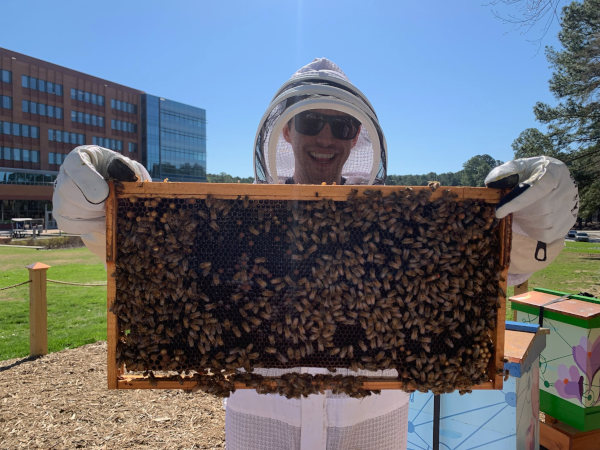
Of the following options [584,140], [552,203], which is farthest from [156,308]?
[584,140]

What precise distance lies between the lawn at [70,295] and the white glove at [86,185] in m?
7.10

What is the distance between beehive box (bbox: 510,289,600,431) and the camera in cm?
399

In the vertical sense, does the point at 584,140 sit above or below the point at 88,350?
above

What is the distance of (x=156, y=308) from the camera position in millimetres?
1990

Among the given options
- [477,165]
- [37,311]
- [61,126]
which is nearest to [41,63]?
[61,126]

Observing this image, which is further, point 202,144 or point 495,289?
point 202,144

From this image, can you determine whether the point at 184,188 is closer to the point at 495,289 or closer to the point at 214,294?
the point at 214,294

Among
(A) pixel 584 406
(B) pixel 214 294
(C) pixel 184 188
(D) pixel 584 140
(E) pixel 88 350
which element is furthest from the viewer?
(D) pixel 584 140

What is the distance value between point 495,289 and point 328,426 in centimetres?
125

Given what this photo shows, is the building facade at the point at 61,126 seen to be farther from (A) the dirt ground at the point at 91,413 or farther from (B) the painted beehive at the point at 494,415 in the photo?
(B) the painted beehive at the point at 494,415

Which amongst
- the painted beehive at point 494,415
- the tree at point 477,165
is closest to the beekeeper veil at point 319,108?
the painted beehive at point 494,415

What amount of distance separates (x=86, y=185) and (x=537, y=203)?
7.63ft

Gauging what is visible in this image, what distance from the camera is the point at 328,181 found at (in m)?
2.93

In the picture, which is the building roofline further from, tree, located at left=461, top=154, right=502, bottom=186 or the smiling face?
tree, located at left=461, top=154, right=502, bottom=186
